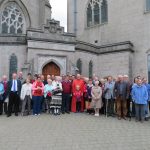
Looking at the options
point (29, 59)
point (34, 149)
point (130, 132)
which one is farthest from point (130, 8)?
point (34, 149)

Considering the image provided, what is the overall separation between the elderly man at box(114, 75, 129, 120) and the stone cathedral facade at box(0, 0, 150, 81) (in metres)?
6.27

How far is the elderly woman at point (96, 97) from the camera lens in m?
14.3

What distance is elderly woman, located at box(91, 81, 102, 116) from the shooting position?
14289mm

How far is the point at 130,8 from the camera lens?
25.0 metres

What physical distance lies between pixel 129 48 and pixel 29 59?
27.4ft

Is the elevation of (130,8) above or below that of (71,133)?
above

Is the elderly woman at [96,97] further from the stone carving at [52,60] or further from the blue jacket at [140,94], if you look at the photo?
Result: the stone carving at [52,60]

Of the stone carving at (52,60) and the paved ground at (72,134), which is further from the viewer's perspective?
the stone carving at (52,60)

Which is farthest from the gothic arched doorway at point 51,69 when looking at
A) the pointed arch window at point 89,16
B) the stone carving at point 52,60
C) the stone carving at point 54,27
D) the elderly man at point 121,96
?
the pointed arch window at point 89,16

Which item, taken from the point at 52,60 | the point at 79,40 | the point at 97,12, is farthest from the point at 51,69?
the point at 97,12

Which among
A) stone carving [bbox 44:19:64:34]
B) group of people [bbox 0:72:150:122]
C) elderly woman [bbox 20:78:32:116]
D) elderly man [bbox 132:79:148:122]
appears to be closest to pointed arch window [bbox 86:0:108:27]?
stone carving [bbox 44:19:64:34]

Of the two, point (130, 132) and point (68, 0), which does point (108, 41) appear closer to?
point (68, 0)

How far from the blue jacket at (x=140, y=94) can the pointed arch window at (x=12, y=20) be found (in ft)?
54.6

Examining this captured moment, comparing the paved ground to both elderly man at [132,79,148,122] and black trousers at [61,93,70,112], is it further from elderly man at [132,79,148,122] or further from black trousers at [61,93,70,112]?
black trousers at [61,93,70,112]
